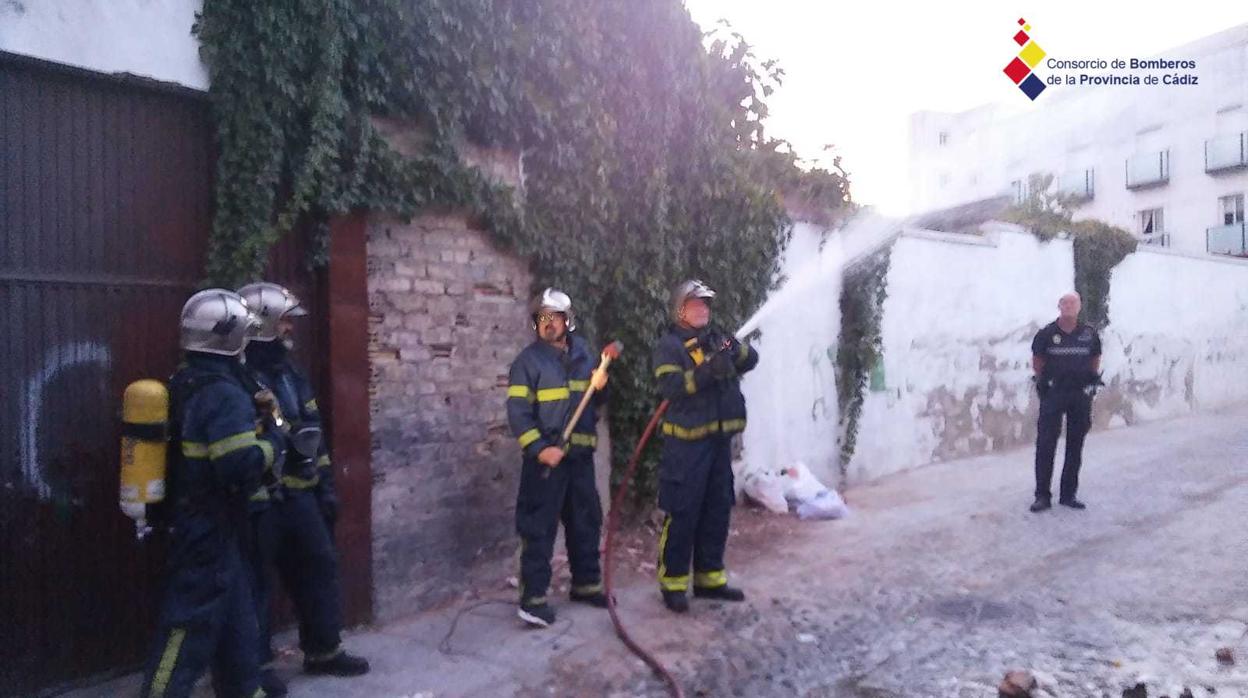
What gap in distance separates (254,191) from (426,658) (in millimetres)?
2568

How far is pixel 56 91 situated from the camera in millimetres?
4191

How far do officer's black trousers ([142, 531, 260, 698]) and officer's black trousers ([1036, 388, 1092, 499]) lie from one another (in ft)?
22.6

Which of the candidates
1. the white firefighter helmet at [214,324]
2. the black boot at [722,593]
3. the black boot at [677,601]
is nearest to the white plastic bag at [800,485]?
the black boot at [722,593]

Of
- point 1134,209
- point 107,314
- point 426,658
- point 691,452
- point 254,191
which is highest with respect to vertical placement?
point 1134,209

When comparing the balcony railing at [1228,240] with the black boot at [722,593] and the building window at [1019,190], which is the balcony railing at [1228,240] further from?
the black boot at [722,593]

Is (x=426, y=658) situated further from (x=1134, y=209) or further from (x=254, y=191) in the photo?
(x=1134, y=209)

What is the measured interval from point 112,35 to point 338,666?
3.19 m

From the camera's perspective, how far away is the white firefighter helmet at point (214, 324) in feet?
12.4

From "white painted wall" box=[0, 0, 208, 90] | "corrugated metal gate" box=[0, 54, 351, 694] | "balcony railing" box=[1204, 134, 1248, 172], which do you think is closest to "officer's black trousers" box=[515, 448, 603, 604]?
"corrugated metal gate" box=[0, 54, 351, 694]

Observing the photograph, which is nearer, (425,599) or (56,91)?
(56,91)

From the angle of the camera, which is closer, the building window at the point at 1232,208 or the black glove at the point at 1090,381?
the black glove at the point at 1090,381

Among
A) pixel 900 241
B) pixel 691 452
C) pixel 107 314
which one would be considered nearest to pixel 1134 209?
pixel 900 241

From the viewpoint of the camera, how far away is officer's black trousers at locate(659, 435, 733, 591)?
552cm

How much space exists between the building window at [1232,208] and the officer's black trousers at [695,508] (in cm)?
3276
